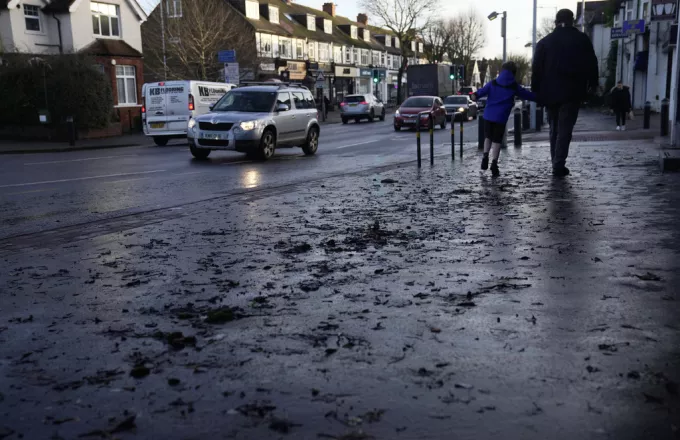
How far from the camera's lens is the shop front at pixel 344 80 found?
248 ft

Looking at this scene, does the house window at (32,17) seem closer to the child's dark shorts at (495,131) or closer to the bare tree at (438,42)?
the child's dark shorts at (495,131)

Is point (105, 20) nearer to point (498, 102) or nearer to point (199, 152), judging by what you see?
point (199, 152)

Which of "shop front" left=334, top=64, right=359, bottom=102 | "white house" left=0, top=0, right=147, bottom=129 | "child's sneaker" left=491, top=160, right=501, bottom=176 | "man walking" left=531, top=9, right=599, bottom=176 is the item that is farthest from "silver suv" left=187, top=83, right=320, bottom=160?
"shop front" left=334, top=64, right=359, bottom=102

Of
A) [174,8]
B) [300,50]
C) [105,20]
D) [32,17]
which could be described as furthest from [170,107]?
[300,50]

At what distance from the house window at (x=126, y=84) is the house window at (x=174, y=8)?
31.1 feet

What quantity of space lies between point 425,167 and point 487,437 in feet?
38.7

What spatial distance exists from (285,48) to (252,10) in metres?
5.10

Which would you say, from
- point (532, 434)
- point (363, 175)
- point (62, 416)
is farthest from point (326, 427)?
point (363, 175)

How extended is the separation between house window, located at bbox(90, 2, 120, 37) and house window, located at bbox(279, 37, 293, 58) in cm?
2566

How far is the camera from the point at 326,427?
2822 mm

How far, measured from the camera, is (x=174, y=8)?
155 ft

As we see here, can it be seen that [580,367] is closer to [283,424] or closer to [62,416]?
[283,424]

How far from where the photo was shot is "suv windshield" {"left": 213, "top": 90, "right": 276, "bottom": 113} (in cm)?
1805

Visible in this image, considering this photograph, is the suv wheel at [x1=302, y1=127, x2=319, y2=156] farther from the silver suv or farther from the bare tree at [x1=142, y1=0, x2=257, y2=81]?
the bare tree at [x1=142, y1=0, x2=257, y2=81]
